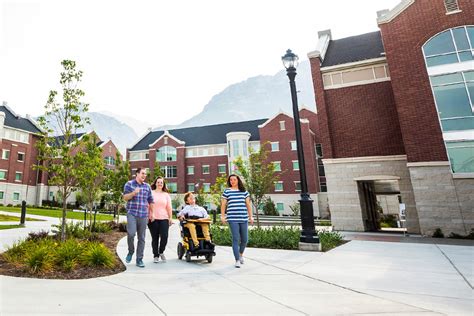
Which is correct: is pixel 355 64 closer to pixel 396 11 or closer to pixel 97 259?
pixel 396 11

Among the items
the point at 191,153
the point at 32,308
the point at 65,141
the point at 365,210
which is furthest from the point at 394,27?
the point at 191,153

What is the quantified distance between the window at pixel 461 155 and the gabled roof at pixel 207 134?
31919mm

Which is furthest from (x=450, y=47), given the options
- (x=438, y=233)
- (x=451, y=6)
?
(x=438, y=233)

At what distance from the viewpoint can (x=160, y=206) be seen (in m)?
6.21

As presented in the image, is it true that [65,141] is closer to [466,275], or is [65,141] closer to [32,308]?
[32,308]

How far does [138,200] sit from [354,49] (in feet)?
64.8

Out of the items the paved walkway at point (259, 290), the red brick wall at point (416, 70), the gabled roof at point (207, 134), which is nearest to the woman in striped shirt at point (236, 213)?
the paved walkway at point (259, 290)

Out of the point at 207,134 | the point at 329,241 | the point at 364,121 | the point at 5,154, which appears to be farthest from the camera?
the point at 207,134

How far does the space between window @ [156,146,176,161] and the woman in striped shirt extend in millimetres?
42992

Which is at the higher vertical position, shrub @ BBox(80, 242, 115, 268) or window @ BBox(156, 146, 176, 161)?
window @ BBox(156, 146, 176, 161)

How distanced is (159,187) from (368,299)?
4879mm

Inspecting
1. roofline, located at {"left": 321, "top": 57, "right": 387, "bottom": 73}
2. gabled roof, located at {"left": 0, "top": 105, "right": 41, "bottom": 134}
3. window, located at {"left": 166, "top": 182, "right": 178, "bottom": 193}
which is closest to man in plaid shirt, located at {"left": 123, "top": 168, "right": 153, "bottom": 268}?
roofline, located at {"left": 321, "top": 57, "right": 387, "bottom": 73}

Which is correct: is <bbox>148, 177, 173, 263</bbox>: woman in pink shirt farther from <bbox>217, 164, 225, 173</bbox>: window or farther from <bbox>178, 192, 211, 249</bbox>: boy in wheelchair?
<bbox>217, 164, 225, 173</bbox>: window

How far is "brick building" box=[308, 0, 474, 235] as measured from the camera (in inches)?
518
